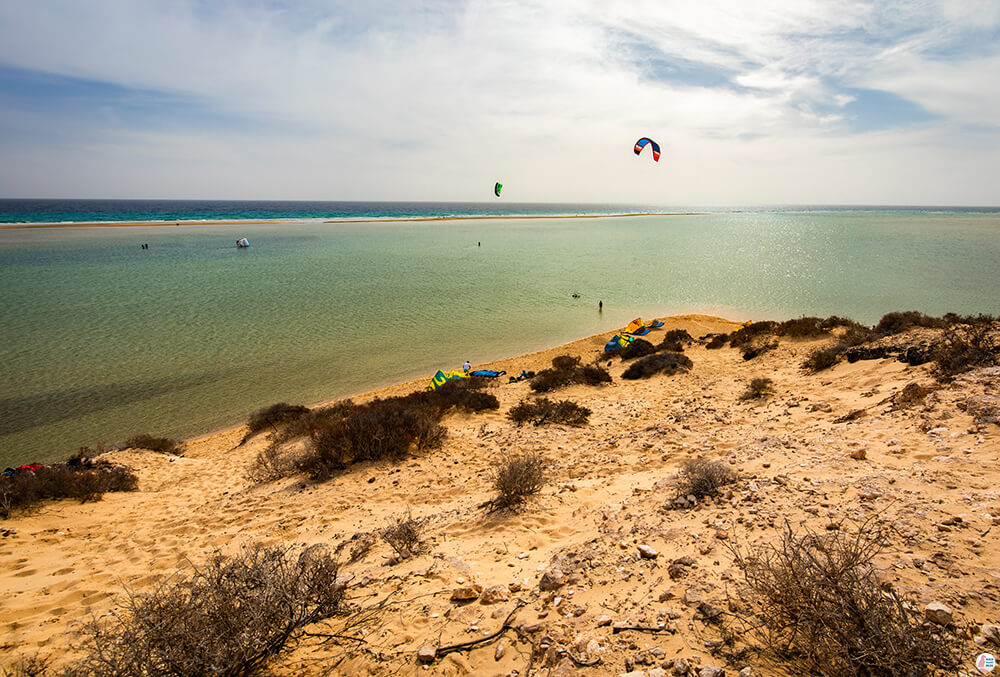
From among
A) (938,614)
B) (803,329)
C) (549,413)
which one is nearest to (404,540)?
(938,614)

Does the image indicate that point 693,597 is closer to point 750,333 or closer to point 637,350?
point 637,350

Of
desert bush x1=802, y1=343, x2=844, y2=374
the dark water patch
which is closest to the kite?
desert bush x1=802, y1=343, x2=844, y2=374

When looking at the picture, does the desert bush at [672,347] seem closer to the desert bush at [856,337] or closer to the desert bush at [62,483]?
the desert bush at [856,337]

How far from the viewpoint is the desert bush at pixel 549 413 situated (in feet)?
30.3

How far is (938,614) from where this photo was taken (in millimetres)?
2576

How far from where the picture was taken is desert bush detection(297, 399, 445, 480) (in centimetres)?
773

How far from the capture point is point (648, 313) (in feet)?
80.3

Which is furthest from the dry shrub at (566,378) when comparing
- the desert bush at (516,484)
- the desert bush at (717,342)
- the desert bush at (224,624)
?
the desert bush at (224,624)

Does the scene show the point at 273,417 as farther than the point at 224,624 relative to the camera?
Yes

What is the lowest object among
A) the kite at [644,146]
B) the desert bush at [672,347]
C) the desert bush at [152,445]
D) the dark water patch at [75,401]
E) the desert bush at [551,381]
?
the desert bush at [152,445]

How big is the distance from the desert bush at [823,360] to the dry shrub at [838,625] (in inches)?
358

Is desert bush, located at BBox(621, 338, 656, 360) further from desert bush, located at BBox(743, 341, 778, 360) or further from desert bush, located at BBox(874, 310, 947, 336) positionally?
desert bush, located at BBox(874, 310, 947, 336)

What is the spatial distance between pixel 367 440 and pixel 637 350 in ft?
33.4

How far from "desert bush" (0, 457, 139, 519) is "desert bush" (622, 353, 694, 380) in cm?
1172
